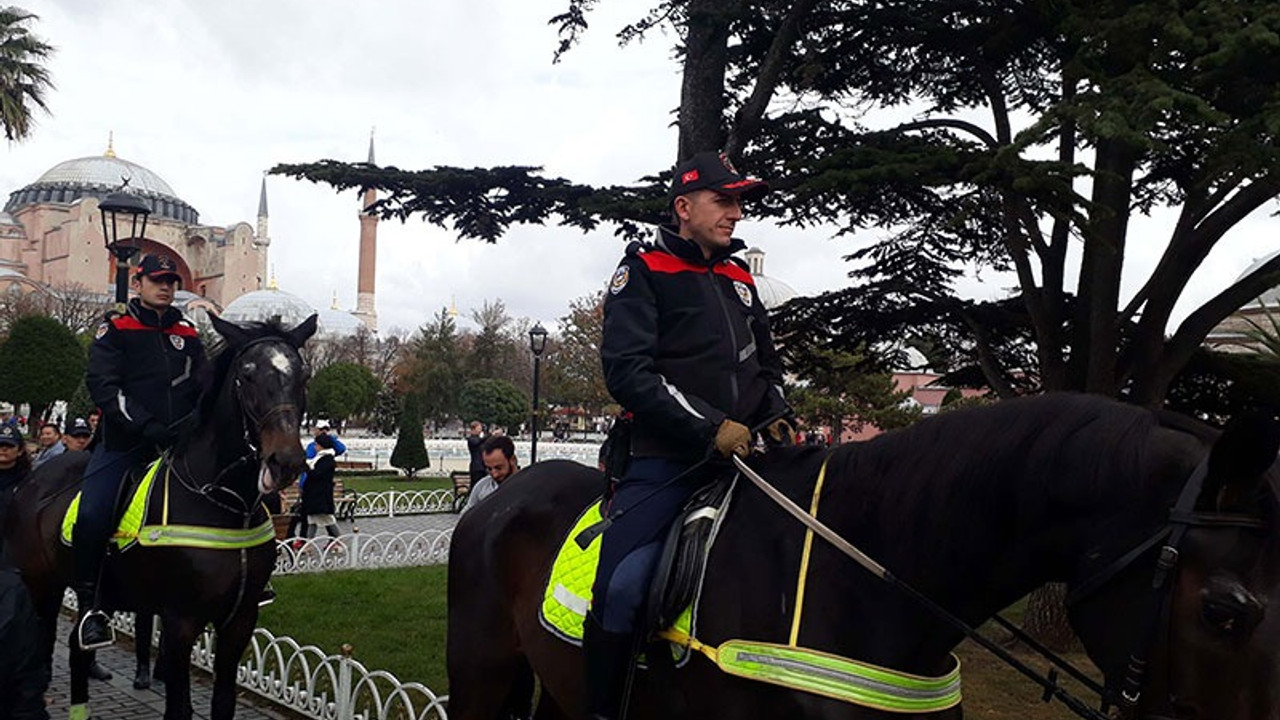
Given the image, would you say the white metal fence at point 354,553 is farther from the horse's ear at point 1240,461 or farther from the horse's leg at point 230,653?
the horse's ear at point 1240,461

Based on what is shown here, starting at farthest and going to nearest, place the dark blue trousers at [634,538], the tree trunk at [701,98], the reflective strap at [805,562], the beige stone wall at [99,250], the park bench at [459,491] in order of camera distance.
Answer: the beige stone wall at [99,250] < the park bench at [459,491] < the tree trunk at [701,98] < the dark blue trousers at [634,538] < the reflective strap at [805,562]

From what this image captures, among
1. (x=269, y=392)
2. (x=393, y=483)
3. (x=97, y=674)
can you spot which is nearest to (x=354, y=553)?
(x=97, y=674)

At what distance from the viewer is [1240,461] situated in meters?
1.96

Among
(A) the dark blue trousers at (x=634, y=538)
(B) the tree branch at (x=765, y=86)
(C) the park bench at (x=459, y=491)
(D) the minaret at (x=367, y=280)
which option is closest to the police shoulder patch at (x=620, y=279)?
(A) the dark blue trousers at (x=634, y=538)

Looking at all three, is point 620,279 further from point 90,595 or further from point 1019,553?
point 90,595

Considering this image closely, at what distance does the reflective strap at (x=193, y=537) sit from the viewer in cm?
548

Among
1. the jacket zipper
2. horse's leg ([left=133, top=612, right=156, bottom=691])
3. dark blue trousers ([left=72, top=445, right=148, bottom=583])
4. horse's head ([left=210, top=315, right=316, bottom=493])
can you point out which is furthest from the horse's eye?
horse's leg ([left=133, top=612, right=156, bottom=691])

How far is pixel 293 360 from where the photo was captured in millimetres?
5391

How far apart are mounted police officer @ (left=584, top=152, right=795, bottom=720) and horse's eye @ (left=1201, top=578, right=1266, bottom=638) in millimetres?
1308

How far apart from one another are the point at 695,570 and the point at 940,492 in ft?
2.73

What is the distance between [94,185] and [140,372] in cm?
11096

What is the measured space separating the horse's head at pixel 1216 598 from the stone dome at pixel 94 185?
112624 mm

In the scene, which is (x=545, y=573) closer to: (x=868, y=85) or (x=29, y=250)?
(x=868, y=85)

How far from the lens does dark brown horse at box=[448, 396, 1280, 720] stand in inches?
78.1
